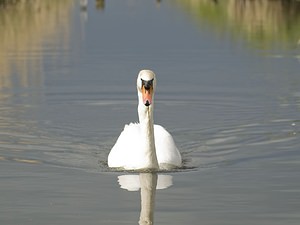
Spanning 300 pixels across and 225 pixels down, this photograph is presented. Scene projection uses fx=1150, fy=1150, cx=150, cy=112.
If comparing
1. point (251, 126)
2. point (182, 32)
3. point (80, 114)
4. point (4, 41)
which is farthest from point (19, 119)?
point (182, 32)

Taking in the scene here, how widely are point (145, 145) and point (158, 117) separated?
4015mm

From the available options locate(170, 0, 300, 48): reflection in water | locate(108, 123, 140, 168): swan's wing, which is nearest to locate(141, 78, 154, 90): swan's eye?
locate(108, 123, 140, 168): swan's wing

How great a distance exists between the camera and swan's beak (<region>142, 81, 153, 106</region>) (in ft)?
41.9

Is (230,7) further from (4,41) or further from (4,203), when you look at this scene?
(4,203)

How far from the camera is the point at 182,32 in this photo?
2977 centimetres

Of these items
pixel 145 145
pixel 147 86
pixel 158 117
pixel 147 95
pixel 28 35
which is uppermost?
pixel 147 86

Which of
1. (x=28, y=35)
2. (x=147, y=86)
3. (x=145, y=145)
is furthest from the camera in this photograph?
(x=28, y=35)

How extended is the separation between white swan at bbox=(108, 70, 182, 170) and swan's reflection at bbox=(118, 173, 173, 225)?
25cm

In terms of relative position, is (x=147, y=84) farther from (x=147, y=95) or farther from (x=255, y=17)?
(x=255, y=17)

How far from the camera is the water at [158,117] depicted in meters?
11.1

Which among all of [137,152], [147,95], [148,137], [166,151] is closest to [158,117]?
[166,151]

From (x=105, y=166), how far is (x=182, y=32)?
1653 centimetres

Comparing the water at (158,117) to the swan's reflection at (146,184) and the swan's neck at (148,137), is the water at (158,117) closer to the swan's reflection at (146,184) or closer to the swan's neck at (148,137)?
the swan's reflection at (146,184)

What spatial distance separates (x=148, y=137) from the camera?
12969 millimetres
